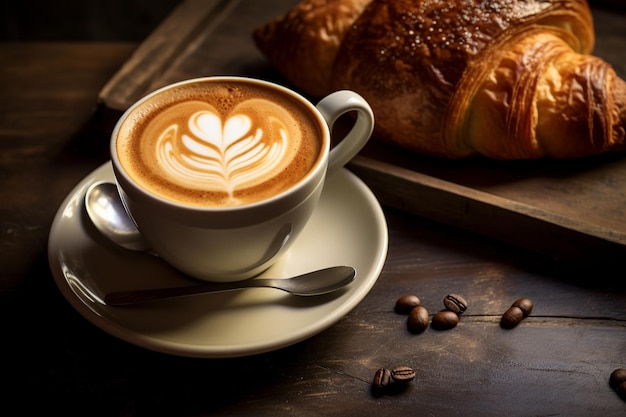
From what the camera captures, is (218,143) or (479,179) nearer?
(218,143)

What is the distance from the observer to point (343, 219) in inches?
53.5

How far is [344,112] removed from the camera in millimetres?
1238

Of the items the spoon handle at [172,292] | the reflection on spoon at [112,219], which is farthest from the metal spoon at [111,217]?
the spoon handle at [172,292]

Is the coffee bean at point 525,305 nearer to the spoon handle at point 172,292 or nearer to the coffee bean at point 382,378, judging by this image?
the coffee bean at point 382,378

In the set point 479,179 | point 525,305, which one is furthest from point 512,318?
point 479,179

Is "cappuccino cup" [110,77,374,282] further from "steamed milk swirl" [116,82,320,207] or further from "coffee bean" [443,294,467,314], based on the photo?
"coffee bean" [443,294,467,314]

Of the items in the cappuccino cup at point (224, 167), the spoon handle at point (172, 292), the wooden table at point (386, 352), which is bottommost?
the wooden table at point (386, 352)

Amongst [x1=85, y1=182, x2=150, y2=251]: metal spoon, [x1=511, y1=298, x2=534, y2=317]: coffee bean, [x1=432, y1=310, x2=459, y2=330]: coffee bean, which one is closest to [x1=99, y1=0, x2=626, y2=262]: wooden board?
[x1=511, y1=298, x2=534, y2=317]: coffee bean

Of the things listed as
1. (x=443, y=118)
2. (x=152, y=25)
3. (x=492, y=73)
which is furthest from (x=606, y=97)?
(x=152, y=25)

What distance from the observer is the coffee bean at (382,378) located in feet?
3.85

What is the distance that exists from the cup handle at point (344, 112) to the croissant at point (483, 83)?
0.32 meters

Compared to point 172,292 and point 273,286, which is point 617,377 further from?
point 172,292

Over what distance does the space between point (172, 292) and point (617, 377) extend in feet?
2.55

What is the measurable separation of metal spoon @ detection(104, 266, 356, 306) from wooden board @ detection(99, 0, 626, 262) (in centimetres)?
38
